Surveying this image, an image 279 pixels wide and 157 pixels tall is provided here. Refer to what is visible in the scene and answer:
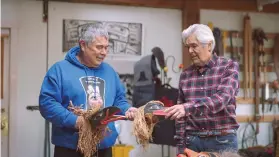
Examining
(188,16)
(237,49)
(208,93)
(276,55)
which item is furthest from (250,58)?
(208,93)

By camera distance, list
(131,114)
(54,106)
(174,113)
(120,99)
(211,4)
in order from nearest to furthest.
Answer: (174,113), (54,106), (131,114), (120,99), (211,4)

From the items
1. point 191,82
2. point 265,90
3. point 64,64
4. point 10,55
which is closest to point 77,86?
point 64,64

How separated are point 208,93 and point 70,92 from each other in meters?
0.79

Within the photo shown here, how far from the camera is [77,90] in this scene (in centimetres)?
229

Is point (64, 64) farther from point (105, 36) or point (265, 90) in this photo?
point (265, 90)

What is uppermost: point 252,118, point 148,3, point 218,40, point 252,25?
point 148,3

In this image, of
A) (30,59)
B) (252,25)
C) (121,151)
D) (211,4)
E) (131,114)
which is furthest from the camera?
(252,25)

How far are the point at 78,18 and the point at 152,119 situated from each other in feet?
9.28

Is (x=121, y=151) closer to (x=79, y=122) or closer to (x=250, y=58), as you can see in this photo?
(x=79, y=122)

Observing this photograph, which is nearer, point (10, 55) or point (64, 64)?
point (64, 64)

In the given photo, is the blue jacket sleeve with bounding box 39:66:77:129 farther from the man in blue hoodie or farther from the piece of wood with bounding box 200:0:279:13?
the piece of wood with bounding box 200:0:279:13

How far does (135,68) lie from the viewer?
4.54 meters

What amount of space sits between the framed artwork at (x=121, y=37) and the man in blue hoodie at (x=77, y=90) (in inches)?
90.9

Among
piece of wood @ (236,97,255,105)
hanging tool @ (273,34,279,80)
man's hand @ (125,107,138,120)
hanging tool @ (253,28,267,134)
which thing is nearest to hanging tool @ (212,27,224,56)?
hanging tool @ (253,28,267,134)
